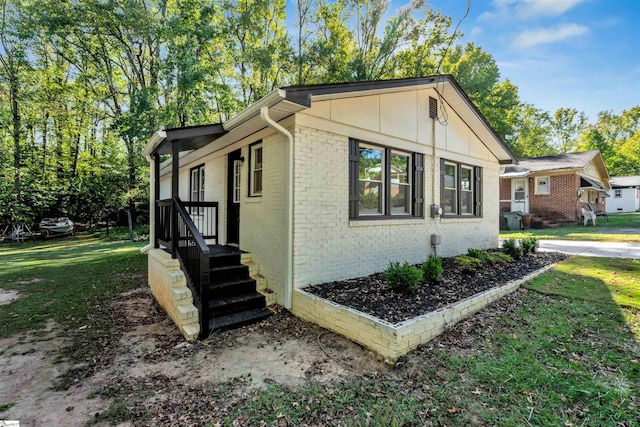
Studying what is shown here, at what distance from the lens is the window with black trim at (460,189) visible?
25.6ft

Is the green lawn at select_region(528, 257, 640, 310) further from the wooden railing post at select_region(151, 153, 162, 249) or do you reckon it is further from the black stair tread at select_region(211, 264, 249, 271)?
the wooden railing post at select_region(151, 153, 162, 249)

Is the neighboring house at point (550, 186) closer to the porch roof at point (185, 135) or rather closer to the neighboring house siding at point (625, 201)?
the neighboring house siding at point (625, 201)

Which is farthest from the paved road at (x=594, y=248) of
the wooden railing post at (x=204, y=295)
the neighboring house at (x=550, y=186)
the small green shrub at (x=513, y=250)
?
the wooden railing post at (x=204, y=295)

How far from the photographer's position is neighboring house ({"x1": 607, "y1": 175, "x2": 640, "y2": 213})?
90.4 ft

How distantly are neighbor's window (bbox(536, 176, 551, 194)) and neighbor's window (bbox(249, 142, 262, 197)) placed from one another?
58.3 feet

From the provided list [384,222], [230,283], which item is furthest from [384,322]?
[384,222]

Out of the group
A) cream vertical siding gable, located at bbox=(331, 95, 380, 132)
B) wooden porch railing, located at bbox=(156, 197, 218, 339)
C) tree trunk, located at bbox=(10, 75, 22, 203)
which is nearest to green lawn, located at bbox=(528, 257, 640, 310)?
cream vertical siding gable, located at bbox=(331, 95, 380, 132)

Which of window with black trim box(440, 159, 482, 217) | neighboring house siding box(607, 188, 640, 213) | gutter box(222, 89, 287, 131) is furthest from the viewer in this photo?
neighboring house siding box(607, 188, 640, 213)

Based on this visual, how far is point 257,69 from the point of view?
15.0 meters

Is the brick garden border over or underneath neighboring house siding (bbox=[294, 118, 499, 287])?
underneath

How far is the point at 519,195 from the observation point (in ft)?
58.2

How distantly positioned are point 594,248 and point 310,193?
32.7 feet

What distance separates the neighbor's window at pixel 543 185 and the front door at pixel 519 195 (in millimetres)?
589

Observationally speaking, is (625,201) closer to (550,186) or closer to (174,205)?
(550,186)
